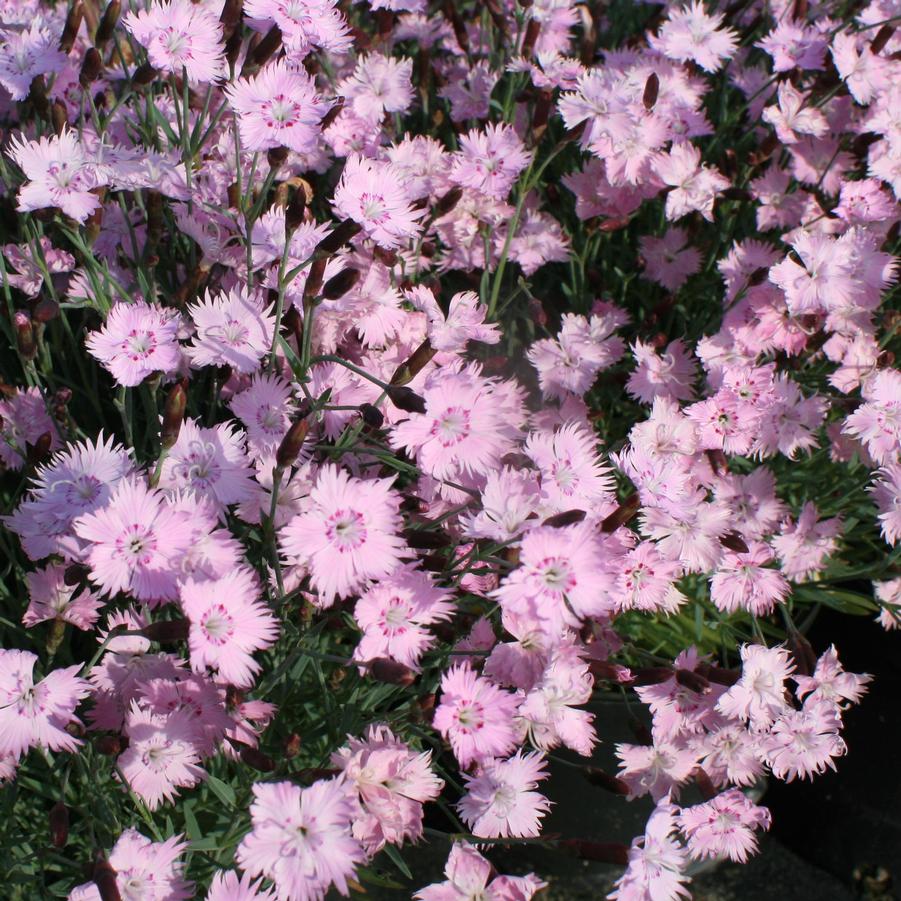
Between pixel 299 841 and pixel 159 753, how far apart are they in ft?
0.82

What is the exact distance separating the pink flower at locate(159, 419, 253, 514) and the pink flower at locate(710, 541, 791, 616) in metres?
0.68

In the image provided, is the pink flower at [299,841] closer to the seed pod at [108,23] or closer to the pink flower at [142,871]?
the pink flower at [142,871]

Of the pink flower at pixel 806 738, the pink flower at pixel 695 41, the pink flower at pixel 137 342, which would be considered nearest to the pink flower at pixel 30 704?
the pink flower at pixel 137 342

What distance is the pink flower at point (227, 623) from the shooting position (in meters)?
0.96

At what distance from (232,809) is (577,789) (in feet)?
2.27

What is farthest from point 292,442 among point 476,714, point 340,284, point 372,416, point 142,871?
point 142,871

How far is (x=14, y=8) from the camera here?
153 centimetres

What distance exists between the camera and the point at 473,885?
1.07 meters

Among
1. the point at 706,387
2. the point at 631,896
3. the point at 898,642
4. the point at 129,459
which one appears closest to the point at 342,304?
the point at 129,459

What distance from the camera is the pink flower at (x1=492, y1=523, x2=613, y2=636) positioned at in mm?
957

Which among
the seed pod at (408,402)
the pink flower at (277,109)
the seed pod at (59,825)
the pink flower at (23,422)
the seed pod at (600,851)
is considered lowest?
the seed pod at (59,825)

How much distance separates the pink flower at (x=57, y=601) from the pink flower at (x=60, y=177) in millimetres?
437

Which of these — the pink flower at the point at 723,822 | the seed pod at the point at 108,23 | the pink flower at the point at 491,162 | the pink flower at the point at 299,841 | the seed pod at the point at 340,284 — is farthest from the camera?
the pink flower at the point at 491,162

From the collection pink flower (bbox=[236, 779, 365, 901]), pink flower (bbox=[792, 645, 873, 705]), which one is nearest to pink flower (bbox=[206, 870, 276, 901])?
pink flower (bbox=[236, 779, 365, 901])
